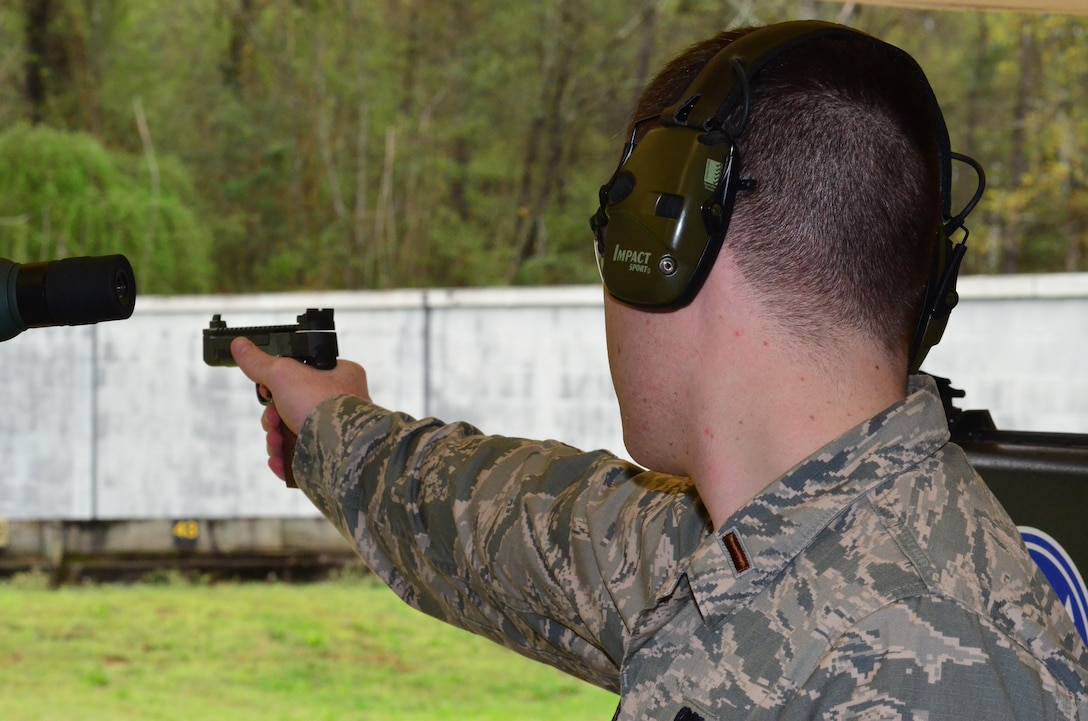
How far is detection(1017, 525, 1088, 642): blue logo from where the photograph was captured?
1.12 metres

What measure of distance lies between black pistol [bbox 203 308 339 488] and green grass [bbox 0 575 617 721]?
11.7 feet

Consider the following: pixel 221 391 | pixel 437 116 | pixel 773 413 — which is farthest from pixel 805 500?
pixel 437 116

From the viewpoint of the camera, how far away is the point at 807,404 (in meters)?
0.68

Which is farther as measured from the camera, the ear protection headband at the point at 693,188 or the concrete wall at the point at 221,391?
the concrete wall at the point at 221,391

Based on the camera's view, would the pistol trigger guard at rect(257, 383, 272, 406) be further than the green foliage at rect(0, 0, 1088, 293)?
No

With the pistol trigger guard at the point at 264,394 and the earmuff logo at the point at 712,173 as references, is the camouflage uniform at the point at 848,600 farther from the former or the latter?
the pistol trigger guard at the point at 264,394

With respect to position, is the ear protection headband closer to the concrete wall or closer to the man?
the man

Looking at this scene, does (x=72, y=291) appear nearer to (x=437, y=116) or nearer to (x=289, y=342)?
(x=289, y=342)

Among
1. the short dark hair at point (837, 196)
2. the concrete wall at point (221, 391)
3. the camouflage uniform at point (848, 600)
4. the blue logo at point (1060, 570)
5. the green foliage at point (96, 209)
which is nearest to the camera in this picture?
the camouflage uniform at point (848, 600)

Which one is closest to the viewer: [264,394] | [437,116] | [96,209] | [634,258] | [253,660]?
[634,258]

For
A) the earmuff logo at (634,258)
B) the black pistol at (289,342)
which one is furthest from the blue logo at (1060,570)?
the black pistol at (289,342)

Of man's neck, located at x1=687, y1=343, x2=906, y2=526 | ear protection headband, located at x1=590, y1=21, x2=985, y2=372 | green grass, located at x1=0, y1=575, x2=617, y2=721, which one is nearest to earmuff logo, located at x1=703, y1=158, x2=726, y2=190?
ear protection headband, located at x1=590, y1=21, x2=985, y2=372

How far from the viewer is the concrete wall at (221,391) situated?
537cm

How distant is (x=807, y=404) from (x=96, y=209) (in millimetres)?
7645
